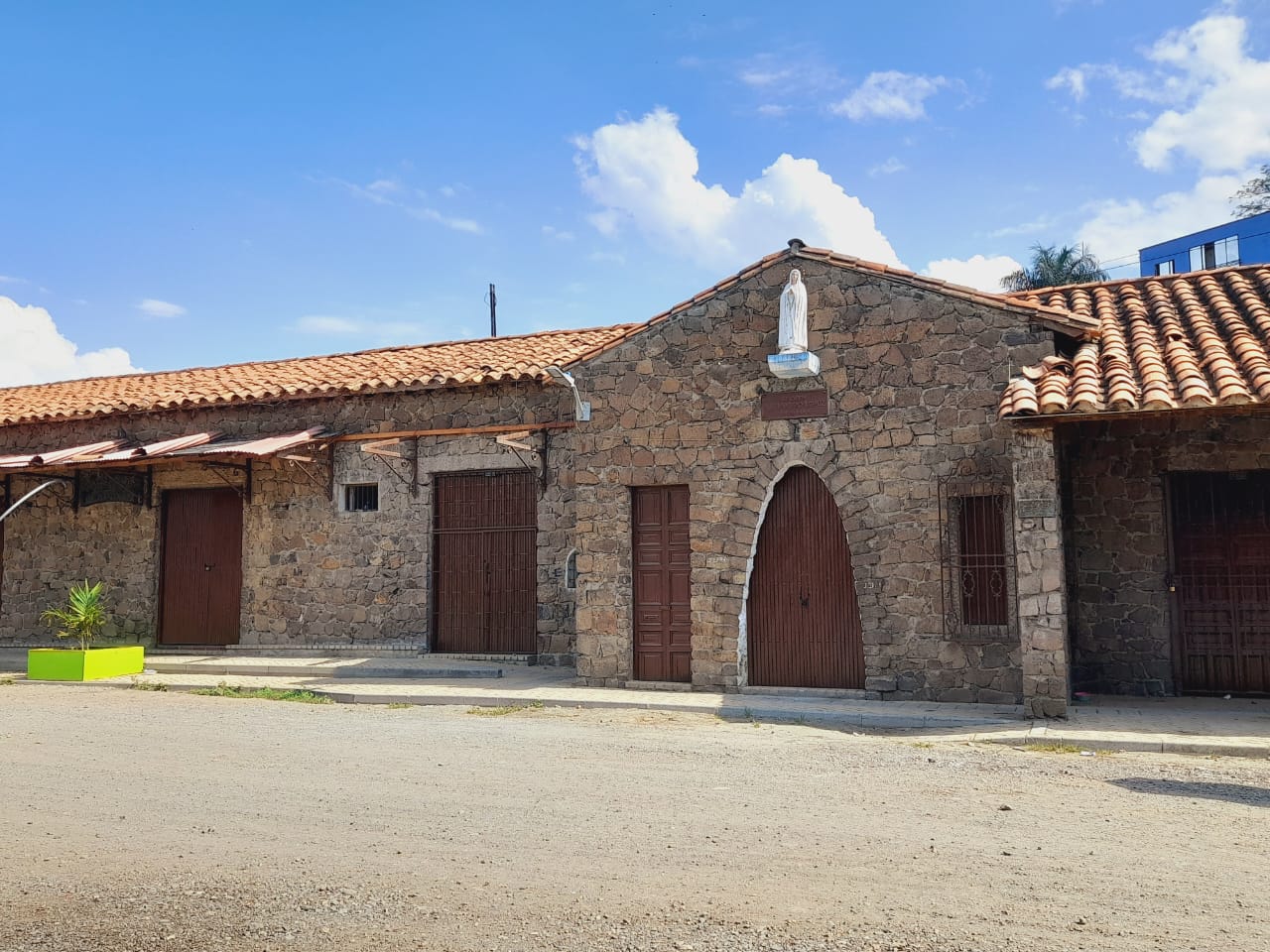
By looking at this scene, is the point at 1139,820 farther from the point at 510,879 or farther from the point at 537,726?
the point at 537,726

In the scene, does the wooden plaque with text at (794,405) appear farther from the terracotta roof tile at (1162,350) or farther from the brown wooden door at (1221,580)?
the brown wooden door at (1221,580)

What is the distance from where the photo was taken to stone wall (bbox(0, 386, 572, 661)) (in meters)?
13.8

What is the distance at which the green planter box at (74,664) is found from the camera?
1259 cm

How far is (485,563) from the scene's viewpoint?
549 inches

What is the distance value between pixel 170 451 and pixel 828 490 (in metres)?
9.15


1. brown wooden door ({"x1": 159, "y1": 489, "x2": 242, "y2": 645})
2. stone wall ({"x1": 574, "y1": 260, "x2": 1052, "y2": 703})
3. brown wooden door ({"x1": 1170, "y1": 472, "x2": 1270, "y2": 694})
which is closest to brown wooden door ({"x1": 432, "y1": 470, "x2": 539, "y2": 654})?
stone wall ({"x1": 574, "y1": 260, "x2": 1052, "y2": 703})

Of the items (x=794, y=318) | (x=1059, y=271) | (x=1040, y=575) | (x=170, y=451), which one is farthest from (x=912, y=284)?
(x=1059, y=271)

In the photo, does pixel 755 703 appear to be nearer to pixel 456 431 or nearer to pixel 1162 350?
pixel 1162 350

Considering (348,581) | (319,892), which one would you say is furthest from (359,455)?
(319,892)

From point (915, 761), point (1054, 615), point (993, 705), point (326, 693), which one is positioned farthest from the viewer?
point (326, 693)

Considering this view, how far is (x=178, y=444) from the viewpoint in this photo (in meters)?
14.7

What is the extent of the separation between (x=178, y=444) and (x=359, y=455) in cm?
262

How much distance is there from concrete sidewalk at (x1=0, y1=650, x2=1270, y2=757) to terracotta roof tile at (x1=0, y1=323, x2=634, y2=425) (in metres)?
3.80

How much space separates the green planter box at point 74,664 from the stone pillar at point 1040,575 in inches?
421
